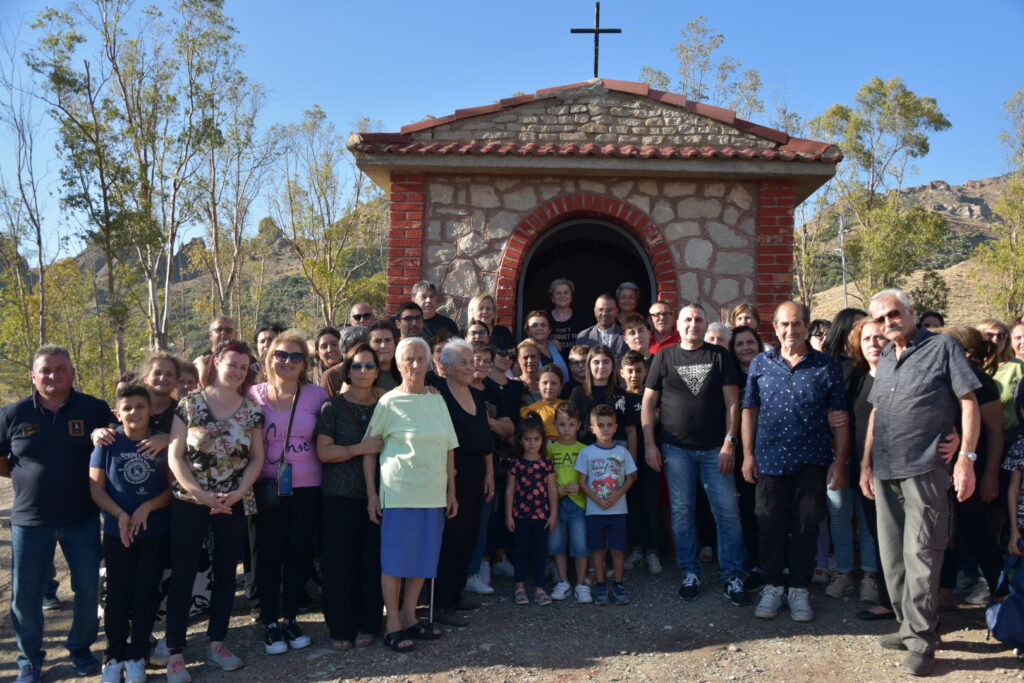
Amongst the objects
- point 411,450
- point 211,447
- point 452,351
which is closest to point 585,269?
point 452,351

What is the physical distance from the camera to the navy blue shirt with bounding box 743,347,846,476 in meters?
4.16

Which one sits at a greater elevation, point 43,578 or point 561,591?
point 43,578

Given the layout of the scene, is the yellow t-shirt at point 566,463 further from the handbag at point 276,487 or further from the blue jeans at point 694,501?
the handbag at point 276,487

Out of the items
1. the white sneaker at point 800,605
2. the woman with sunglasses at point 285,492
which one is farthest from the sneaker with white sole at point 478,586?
the white sneaker at point 800,605

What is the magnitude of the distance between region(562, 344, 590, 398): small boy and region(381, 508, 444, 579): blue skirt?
1.64 metres

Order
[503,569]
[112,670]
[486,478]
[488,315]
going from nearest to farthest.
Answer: [112,670] → [486,478] → [503,569] → [488,315]

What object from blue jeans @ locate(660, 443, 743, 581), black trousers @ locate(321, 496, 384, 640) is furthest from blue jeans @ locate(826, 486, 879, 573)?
black trousers @ locate(321, 496, 384, 640)

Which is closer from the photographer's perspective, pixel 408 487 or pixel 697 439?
pixel 408 487

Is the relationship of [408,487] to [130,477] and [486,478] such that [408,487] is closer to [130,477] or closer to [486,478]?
[486,478]

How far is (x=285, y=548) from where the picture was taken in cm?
400

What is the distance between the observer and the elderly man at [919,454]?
3.54 m

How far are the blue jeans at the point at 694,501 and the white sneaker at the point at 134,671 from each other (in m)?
3.10

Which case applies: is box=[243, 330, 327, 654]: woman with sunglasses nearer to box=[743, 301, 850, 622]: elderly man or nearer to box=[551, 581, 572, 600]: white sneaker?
box=[551, 581, 572, 600]: white sneaker

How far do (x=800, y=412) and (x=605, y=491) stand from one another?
1287 mm
